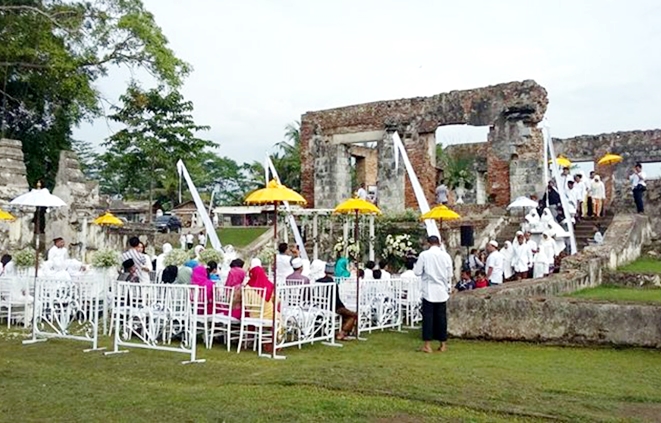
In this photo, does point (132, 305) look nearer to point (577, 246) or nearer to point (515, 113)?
point (577, 246)

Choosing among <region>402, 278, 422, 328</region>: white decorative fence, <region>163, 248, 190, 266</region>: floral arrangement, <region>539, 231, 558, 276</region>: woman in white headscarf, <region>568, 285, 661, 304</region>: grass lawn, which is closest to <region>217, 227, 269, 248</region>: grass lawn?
<region>539, 231, 558, 276</region>: woman in white headscarf

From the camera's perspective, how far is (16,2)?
29000 mm

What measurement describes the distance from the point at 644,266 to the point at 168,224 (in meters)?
23.4

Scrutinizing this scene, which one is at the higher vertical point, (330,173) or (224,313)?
(330,173)

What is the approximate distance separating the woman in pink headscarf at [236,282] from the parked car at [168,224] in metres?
23.1

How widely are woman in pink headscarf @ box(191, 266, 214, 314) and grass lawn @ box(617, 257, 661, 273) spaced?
871 centimetres

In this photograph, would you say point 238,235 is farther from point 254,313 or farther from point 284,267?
point 254,313

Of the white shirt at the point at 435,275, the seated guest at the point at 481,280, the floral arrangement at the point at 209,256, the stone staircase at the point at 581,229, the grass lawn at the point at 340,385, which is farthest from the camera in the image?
the stone staircase at the point at 581,229

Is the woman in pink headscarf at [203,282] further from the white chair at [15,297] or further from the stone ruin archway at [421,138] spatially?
the stone ruin archway at [421,138]

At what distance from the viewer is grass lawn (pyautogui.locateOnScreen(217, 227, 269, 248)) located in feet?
95.6

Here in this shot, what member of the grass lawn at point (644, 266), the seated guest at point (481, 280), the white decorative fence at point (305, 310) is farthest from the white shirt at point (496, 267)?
the white decorative fence at point (305, 310)

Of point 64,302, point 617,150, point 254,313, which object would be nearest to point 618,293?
point 254,313

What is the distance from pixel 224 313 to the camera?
10.1m

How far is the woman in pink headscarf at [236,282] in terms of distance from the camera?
9977 mm
